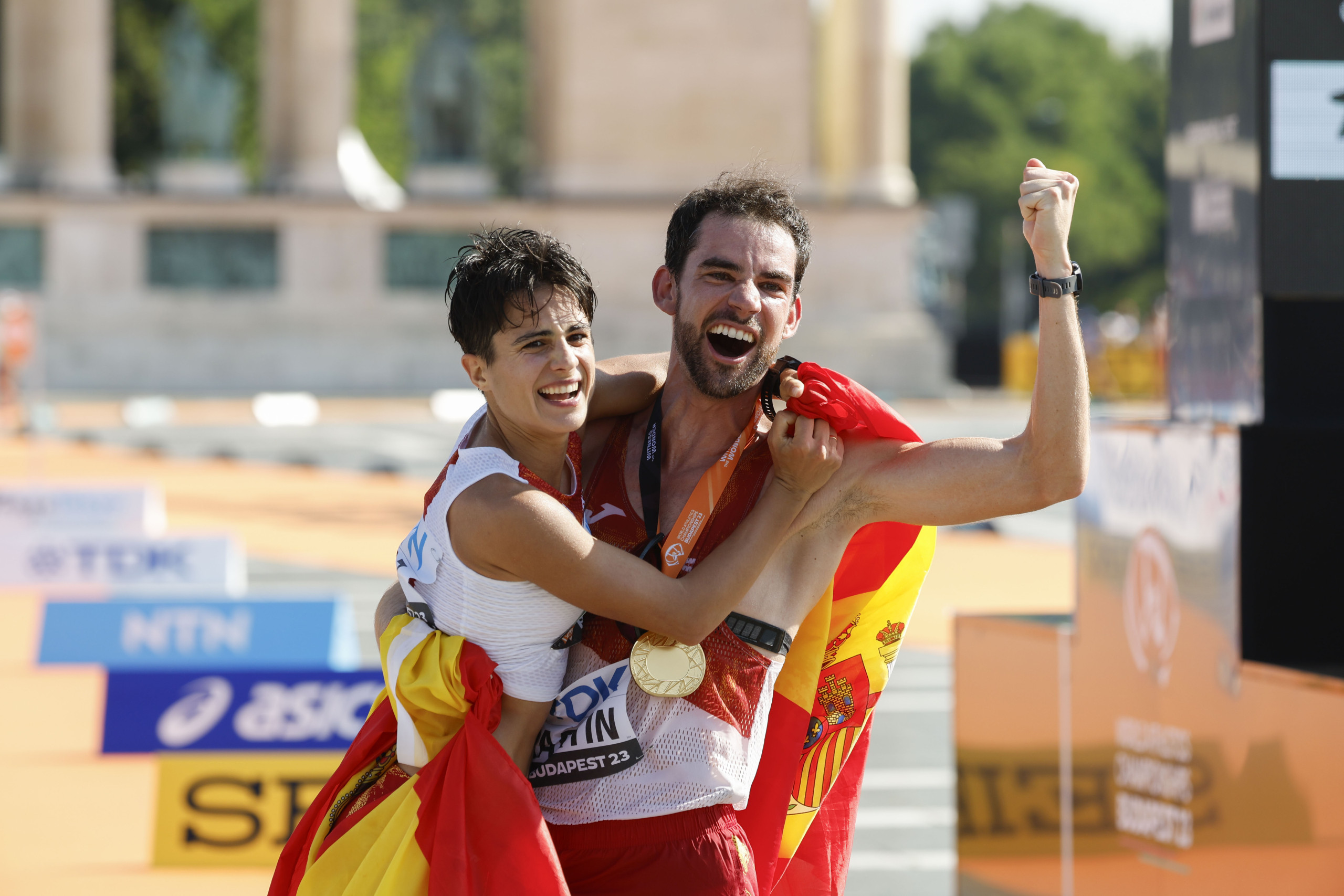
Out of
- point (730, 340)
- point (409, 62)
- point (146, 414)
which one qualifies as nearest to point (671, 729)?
point (730, 340)

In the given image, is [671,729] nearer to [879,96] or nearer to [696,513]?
[696,513]

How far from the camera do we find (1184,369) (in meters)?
4.76

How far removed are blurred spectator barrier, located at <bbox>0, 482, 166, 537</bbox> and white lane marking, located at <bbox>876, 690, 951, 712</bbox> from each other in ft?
18.8

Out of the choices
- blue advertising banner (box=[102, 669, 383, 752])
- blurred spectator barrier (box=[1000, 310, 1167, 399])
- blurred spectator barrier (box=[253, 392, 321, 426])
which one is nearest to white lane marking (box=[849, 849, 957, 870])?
blue advertising banner (box=[102, 669, 383, 752])

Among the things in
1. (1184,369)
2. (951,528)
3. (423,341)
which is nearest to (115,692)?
(1184,369)

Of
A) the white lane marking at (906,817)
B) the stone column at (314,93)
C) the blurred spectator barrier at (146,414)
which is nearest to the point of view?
the white lane marking at (906,817)

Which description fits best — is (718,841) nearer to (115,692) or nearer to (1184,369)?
(1184,369)

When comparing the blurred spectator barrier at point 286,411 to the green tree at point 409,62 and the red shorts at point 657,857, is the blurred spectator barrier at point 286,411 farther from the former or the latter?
the green tree at point 409,62

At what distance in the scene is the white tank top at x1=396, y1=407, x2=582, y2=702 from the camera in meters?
3.01

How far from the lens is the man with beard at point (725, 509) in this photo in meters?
3.05

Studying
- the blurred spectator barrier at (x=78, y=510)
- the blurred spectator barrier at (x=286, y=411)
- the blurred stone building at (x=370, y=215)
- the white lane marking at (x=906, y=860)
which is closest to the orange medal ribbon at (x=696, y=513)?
the white lane marking at (x=906, y=860)

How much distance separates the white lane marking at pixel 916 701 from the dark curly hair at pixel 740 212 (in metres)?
6.06

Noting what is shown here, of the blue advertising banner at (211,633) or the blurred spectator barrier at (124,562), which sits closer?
the blue advertising banner at (211,633)

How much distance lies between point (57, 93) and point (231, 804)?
96.7ft
